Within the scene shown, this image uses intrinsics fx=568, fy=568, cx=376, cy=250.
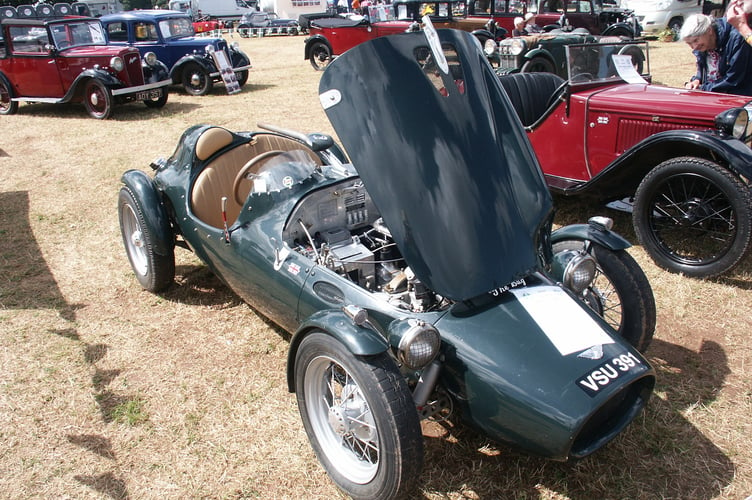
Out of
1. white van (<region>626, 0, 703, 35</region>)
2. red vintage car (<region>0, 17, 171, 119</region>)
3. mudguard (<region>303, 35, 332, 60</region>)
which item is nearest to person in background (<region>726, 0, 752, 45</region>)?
red vintage car (<region>0, 17, 171, 119</region>)

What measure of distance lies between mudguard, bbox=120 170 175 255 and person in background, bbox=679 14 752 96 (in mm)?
4734

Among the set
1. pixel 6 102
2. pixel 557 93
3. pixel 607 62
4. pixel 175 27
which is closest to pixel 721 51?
pixel 607 62

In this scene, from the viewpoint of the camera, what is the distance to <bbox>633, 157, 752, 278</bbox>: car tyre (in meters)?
3.84

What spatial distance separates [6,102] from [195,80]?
3.58 m

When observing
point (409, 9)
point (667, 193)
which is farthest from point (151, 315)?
point (409, 9)

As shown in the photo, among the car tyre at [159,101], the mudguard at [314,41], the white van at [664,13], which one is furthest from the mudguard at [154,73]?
the white van at [664,13]

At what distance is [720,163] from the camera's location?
163 inches

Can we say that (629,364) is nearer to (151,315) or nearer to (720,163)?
(720,163)

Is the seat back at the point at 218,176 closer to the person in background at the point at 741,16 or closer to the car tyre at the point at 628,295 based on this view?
the car tyre at the point at 628,295

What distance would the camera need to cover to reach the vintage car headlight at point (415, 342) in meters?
2.11

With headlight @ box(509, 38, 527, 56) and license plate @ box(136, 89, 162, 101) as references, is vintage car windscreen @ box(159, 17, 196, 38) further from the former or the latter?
headlight @ box(509, 38, 527, 56)

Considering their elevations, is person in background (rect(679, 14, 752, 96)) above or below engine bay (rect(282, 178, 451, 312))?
above

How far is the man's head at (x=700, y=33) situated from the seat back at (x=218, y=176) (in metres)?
4.02

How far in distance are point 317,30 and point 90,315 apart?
13.9 meters
